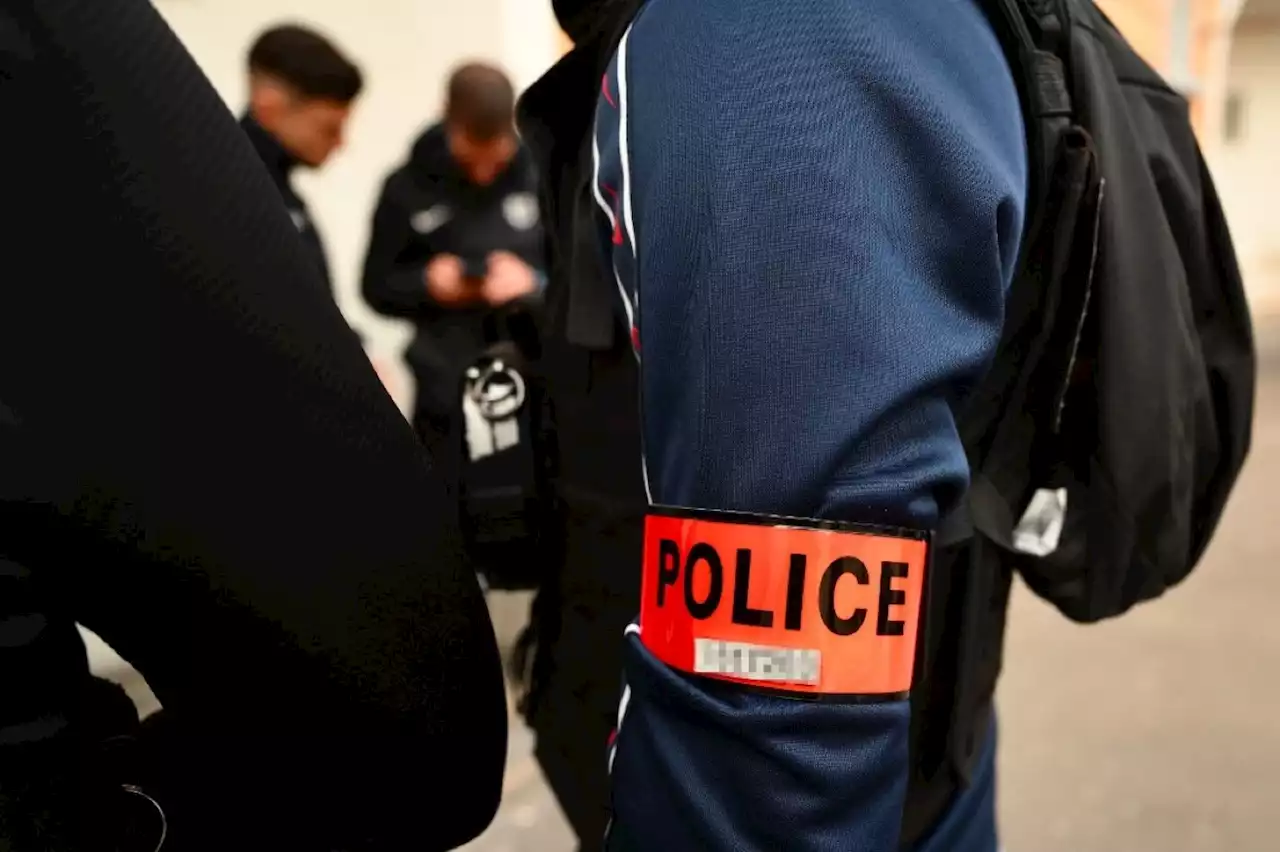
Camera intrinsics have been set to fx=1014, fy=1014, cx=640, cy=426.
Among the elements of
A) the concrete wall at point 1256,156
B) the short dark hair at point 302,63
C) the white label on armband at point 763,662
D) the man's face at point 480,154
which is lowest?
the concrete wall at point 1256,156

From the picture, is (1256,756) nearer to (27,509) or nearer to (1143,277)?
(1143,277)

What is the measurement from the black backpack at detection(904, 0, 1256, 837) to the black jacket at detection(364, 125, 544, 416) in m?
1.63

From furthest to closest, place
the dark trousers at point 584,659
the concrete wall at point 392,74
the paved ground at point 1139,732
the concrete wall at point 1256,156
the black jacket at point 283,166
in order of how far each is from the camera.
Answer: the concrete wall at point 1256,156, the concrete wall at point 392,74, the black jacket at point 283,166, the paved ground at point 1139,732, the dark trousers at point 584,659

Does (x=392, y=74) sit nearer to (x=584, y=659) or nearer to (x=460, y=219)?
(x=460, y=219)

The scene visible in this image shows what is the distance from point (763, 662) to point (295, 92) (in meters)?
1.73

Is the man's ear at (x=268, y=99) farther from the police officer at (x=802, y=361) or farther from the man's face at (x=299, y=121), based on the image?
the police officer at (x=802, y=361)

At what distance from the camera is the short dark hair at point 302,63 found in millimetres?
1840

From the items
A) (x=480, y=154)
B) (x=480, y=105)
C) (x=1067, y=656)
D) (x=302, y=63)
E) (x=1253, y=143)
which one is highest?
(x=302, y=63)

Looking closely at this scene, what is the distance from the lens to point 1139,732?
1.76 m

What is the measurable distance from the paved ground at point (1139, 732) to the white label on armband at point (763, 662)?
120 cm

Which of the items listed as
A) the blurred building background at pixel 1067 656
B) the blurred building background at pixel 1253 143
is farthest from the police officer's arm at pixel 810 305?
the blurred building background at pixel 1253 143

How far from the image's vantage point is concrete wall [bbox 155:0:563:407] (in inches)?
106

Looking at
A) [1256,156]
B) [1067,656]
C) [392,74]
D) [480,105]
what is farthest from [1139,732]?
[1256,156]

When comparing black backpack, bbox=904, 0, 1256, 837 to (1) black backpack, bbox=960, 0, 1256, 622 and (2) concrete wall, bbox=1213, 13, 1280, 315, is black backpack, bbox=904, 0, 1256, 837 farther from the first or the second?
(2) concrete wall, bbox=1213, 13, 1280, 315
